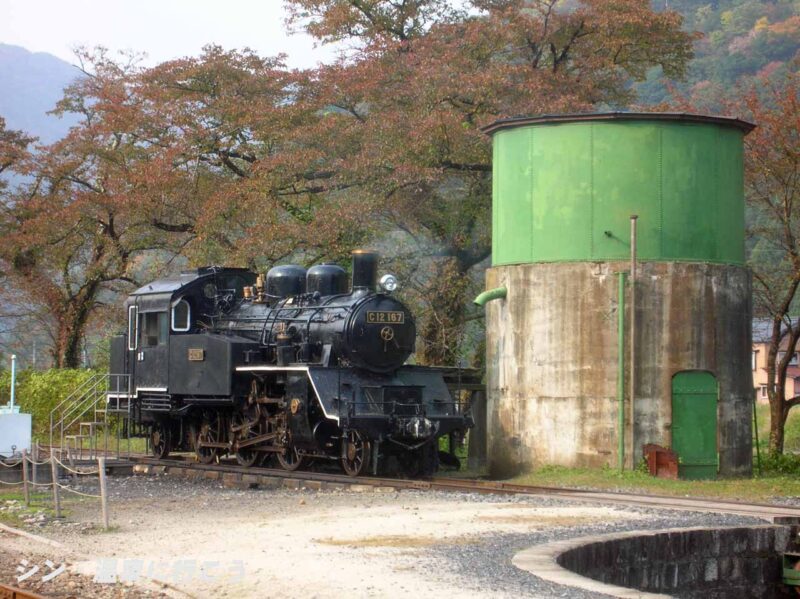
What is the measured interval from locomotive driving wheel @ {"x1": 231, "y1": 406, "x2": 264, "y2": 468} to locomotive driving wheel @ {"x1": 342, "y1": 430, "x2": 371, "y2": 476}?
214 cm

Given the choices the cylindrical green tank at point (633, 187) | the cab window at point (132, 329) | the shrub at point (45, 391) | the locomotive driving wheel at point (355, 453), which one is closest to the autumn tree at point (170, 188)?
the shrub at point (45, 391)

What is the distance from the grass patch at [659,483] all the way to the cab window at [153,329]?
775 cm

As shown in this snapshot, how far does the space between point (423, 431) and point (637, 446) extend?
3654 millimetres

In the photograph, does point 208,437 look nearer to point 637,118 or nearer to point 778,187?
point 637,118

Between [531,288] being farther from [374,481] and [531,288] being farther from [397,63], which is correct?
[397,63]

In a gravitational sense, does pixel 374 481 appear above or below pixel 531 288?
below

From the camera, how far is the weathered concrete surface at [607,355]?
1897 centimetres

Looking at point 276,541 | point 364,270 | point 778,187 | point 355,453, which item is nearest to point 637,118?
point 364,270

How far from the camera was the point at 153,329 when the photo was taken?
75.6ft

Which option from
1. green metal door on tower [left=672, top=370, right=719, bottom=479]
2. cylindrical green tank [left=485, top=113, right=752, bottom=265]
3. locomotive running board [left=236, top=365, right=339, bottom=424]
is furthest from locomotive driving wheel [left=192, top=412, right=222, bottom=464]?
green metal door on tower [left=672, top=370, right=719, bottom=479]

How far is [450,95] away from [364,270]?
26.7ft

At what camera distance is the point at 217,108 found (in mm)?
30250

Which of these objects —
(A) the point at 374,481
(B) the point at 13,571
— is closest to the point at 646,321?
(A) the point at 374,481

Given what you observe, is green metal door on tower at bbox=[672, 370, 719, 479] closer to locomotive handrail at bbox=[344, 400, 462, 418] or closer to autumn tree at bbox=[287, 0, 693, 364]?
locomotive handrail at bbox=[344, 400, 462, 418]
